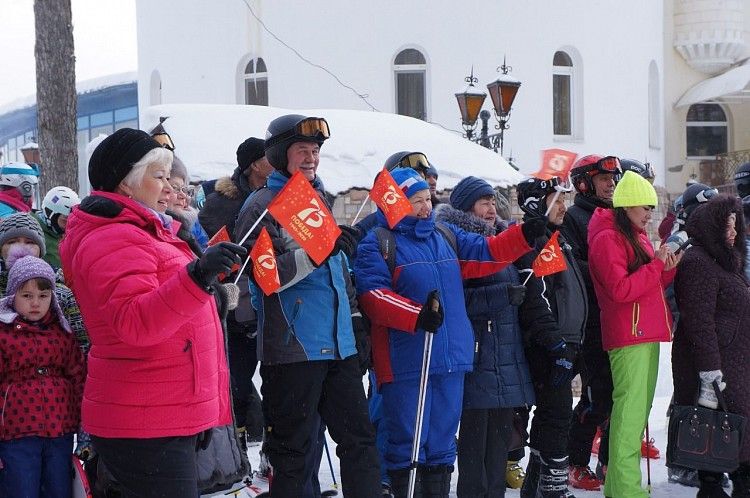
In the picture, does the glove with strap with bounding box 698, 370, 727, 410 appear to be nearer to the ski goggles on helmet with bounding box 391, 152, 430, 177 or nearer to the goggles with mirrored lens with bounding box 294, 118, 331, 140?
the ski goggles on helmet with bounding box 391, 152, 430, 177

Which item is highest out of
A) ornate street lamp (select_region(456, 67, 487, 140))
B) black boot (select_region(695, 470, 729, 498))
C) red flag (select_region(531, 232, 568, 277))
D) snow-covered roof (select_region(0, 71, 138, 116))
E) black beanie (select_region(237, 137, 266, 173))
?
snow-covered roof (select_region(0, 71, 138, 116))

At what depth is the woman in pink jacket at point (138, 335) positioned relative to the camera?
131 inches

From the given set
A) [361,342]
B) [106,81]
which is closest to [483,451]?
[361,342]

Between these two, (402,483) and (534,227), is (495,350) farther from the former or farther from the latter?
(402,483)

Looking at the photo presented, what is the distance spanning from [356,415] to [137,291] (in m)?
1.59

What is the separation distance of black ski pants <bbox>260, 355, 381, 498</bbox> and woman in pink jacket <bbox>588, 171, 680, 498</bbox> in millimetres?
1701

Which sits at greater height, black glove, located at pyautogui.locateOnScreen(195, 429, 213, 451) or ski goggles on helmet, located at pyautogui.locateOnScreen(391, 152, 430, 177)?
ski goggles on helmet, located at pyautogui.locateOnScreen(391, 152, 430, 177)

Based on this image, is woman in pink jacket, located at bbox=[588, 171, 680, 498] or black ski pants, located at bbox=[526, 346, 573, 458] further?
woman in pink jacket, located at bbox=[588, 171, 680, 498]

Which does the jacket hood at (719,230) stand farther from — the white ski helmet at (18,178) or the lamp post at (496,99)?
the lamp post at (496,99)

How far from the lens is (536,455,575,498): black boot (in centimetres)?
557

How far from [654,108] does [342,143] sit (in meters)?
13.8

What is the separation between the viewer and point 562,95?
70.8 feet

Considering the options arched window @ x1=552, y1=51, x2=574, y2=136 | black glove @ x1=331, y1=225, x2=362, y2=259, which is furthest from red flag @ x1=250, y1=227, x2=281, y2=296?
arched window @ x1=552, y1=51, x2=574, y2=136

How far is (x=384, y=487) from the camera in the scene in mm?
5469
